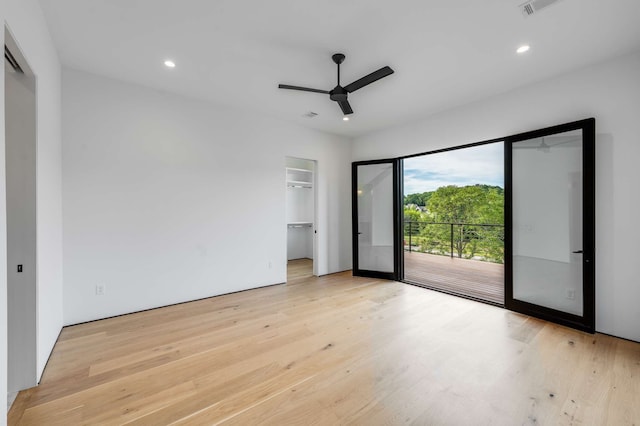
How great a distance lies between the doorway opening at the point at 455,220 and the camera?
5379mm

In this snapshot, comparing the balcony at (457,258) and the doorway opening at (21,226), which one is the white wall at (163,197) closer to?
the doorway opening at (21,226)

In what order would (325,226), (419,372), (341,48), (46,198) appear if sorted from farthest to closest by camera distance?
1. (325,226)
2. (341,48)
3. (46,198)
4. (419,372)

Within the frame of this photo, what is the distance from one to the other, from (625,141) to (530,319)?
7.11 ft

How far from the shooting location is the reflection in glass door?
5.00m

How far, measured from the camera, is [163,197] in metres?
3.56

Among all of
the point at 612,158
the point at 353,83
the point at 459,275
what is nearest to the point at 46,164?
the point at 353,83

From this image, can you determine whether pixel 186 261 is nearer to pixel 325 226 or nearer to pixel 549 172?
pixel 325 226

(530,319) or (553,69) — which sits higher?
(553,69)

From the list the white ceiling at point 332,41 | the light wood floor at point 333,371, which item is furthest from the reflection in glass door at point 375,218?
the white ceiling at point 332,41

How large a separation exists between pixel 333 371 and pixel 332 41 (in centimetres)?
294

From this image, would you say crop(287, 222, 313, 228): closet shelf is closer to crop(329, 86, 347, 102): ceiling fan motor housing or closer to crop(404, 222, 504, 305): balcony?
crop(404, 222, 504, 305): balcony

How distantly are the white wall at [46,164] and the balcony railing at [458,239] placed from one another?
6.72 metres

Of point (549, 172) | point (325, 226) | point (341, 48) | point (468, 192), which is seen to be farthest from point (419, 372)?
point (468, 192)

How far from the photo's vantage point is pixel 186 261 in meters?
3.73
